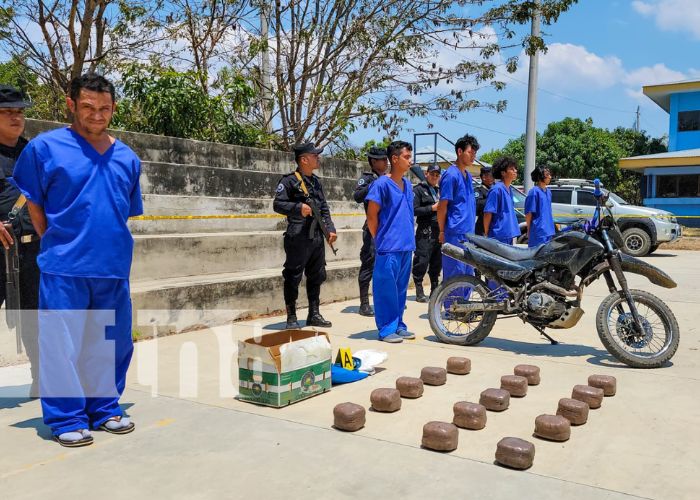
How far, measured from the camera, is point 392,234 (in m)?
6.09

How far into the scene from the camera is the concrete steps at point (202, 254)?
697 centimetres

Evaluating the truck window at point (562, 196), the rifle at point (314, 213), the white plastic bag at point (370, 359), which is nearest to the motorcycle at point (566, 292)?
the white plastic bag at point (370, 359)

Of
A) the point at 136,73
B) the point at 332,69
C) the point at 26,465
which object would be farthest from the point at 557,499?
the point at 332,69

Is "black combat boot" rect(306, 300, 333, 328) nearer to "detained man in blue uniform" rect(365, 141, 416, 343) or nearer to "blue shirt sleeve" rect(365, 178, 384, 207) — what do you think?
"detained man in blue uniform" rect(365, 141, 416, 343)

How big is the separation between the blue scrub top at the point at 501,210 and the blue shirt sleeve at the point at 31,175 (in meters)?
5.35

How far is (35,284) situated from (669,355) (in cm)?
475

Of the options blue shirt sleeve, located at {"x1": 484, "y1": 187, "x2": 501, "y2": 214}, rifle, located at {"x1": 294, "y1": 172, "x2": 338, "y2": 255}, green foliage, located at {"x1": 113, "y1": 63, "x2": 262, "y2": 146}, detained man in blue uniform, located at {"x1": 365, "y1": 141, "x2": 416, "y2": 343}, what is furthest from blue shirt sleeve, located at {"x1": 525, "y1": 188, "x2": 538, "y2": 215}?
green foliage, located at {"x1": 113, "y1": 63, "x2": 262, "y2": 146}

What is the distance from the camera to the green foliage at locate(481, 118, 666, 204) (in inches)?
1355

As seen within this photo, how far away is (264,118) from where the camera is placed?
537 inches

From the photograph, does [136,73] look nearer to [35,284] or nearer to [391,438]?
[35,284]

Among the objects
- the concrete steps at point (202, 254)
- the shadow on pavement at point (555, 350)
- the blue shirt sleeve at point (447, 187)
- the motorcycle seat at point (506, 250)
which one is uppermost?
the blue shirt sleeve at point (447, 187)

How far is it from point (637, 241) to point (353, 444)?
1450 centimetres

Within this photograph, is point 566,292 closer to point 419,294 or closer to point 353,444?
point 353,444

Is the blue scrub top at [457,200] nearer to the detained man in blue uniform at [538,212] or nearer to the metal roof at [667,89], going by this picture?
the detained man in blue uniform at [538,212]
